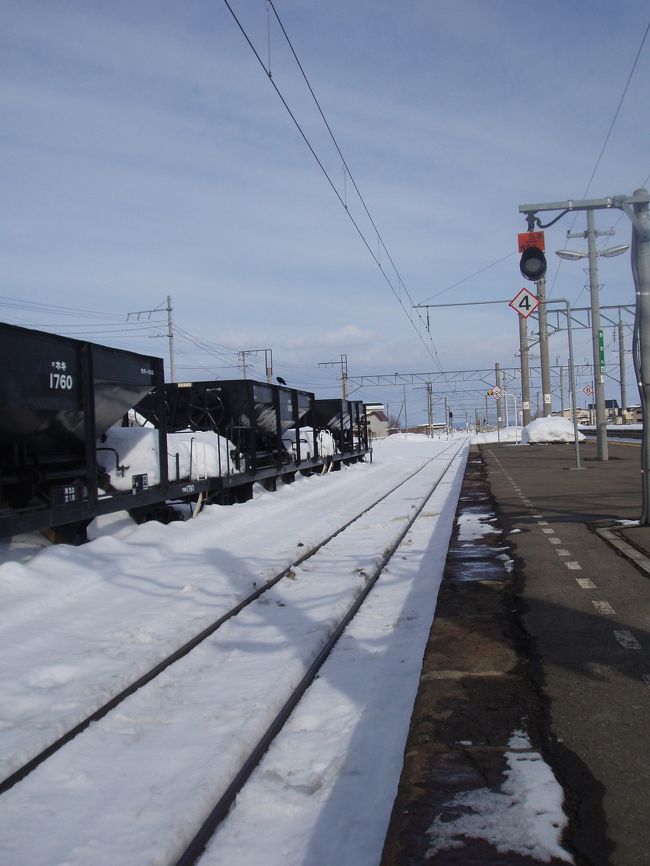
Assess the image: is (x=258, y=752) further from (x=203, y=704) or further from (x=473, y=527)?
(x=473, y=527)

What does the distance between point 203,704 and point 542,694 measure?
220 centimetres

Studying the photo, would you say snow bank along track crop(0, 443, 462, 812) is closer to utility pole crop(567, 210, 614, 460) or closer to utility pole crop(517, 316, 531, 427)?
utility pole crop(567, 210, 614, 460)

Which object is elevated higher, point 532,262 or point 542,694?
point 532,262

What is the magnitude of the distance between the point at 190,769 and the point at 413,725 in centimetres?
131

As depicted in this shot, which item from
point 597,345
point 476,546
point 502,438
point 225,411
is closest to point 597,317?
point 597,345

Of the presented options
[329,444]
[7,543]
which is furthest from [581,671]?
[329,444]

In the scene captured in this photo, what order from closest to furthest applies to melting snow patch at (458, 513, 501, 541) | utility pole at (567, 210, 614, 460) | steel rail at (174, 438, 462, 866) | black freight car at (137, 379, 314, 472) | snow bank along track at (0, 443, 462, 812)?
steel rail at (174, 438, 462, 866)
snow bank along track at (0, 443, 462, 812)
melting snow patch at (458, 513, 501, 541)
black freight car at (137, 379, 314, 472)
utility pole at (567, 210, 614, 460)

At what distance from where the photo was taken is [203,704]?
509cm

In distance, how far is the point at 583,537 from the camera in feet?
35.4

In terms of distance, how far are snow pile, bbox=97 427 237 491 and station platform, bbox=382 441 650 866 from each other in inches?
193

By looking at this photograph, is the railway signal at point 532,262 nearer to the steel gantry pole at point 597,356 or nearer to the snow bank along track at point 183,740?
the snow bank along track at point 183,740

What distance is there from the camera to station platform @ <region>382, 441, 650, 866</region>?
3305 mm

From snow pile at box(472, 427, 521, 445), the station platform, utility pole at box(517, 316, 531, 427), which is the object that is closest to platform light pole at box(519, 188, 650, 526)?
the station platform

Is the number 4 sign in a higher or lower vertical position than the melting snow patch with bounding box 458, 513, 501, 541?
higher
